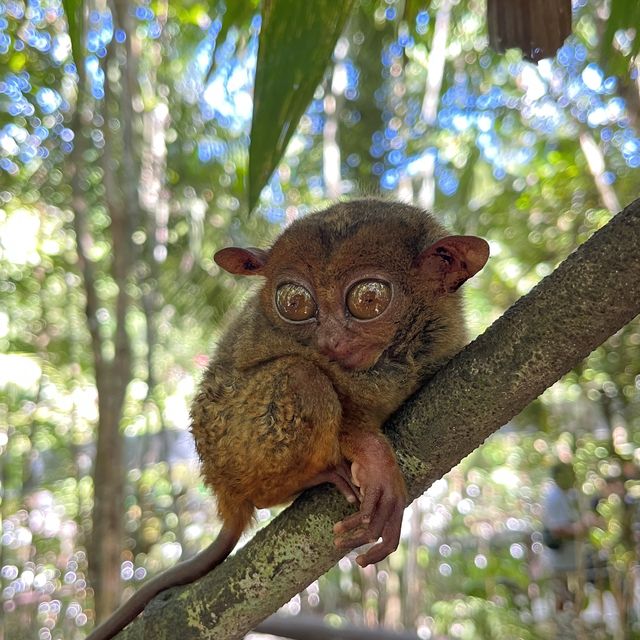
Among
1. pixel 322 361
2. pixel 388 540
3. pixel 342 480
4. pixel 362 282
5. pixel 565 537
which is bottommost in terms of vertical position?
pixel 565 537

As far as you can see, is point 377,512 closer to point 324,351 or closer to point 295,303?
point 324,351

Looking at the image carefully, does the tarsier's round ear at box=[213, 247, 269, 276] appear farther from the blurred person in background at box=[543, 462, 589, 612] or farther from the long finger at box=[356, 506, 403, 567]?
the blurred person in background at box=[543, 462, 589, 612]

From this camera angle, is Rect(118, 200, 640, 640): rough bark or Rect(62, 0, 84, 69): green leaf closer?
Rect(62, 0, 84, 69): green leaf

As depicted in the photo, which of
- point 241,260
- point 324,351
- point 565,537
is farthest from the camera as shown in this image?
point 565,537

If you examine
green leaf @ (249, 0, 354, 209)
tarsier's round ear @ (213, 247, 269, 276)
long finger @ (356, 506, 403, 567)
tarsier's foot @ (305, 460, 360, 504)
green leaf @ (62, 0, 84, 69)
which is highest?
Answer: green leaf @ (62, 0, 84, 69)

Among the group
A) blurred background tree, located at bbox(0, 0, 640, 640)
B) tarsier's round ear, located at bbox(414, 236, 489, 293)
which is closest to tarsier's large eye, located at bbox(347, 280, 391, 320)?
tarsier's round ear, located at bbox(414, 236, 489, 293)

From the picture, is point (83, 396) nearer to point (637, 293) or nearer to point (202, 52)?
point (202, 52)

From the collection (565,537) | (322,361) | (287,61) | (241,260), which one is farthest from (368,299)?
(565,537)
